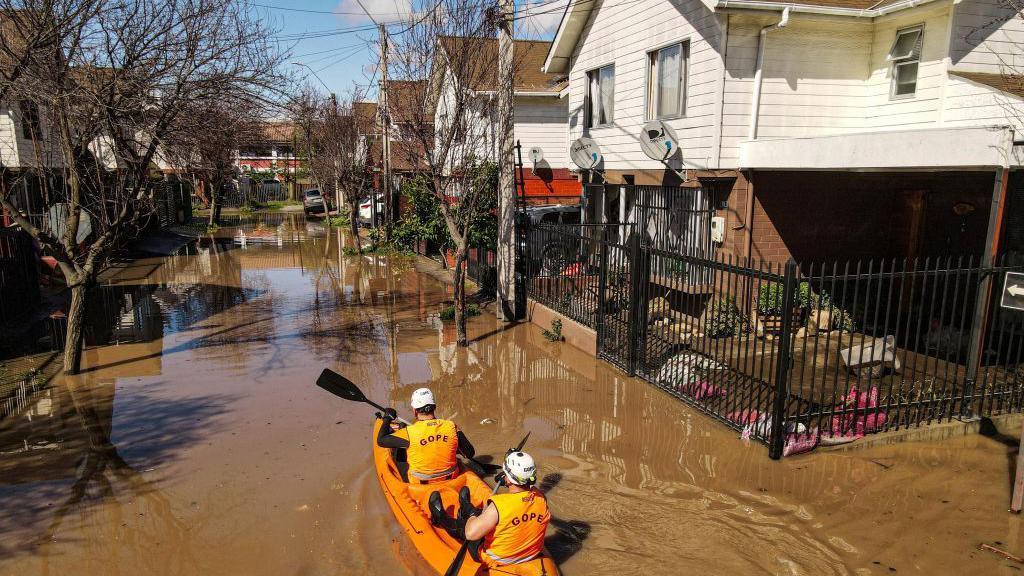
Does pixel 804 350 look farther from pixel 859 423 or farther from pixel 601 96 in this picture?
pixel 601 96

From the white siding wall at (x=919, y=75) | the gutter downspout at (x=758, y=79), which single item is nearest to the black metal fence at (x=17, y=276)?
the gutter downspout at (x=758, y=79)

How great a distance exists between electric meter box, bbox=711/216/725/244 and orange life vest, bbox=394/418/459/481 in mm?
8090

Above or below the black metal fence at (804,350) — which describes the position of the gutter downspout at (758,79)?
above

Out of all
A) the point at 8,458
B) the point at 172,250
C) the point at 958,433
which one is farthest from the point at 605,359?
the point at 172,250

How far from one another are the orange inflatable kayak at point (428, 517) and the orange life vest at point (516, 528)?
0.09m

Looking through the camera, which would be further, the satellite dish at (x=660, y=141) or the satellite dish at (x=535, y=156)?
the satellite dish at (x=535, y=156)

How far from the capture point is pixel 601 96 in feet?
52.5

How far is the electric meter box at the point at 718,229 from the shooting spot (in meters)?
12.3

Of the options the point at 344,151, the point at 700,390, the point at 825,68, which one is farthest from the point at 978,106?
the point at 344,151

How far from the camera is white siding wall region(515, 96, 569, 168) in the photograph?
23.7m

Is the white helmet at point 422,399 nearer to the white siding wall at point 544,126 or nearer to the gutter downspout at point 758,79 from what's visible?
the gutter downspout at point 758,79

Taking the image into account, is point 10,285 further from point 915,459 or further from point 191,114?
point 915,459

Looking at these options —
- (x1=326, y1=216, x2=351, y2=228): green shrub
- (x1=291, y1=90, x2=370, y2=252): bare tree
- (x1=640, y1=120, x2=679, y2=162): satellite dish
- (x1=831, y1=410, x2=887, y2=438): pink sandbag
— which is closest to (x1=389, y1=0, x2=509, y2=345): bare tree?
(x1=640, y1=120, x2=679, y2=162): satellite dish

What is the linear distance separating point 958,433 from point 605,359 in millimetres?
5053
